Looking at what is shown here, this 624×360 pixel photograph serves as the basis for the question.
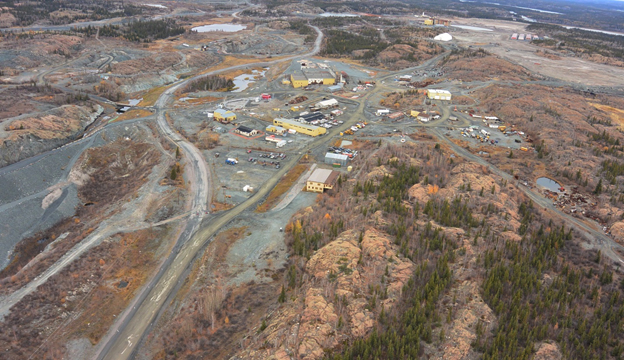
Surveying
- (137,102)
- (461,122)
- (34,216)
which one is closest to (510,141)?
(461,122)

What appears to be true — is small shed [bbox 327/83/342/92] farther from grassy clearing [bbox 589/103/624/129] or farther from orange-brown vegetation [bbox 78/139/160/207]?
grassy clearing [bbox 589/103/624/129]

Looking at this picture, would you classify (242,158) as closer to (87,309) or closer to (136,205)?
(136,205)

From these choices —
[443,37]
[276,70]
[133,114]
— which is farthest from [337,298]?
[443,37]

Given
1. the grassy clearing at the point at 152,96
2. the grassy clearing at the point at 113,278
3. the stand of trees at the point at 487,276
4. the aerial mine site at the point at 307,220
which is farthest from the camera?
the grassy clearing at the point at 152,96

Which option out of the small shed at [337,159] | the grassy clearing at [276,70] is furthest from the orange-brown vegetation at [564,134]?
the grassy clearing at [276,70]

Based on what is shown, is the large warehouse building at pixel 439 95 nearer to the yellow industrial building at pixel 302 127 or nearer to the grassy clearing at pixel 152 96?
the yellow industrial building at pixel 302 127

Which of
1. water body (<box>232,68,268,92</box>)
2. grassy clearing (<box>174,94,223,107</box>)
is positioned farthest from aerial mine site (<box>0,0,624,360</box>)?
water body (<box>232,68,268,92</box>)
